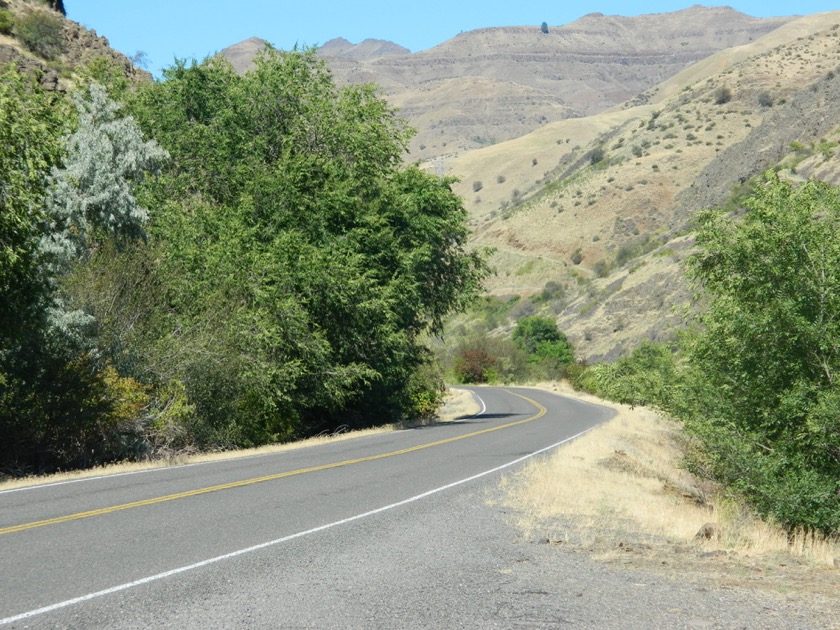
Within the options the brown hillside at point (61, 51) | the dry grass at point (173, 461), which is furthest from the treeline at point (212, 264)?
the brown hillside at point (61, 51)

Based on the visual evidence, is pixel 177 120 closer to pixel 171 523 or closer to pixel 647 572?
pixel 171 523

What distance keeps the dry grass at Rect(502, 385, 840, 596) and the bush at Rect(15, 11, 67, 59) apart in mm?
41275

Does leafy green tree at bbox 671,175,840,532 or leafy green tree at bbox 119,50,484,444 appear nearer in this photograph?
leafy green tree at bbox 671,175,840,532

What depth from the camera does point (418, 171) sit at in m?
34.8

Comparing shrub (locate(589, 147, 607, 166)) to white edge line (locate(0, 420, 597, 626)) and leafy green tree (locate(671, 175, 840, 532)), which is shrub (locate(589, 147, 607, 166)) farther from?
white edge line (locate(0, 420, 597, 626))

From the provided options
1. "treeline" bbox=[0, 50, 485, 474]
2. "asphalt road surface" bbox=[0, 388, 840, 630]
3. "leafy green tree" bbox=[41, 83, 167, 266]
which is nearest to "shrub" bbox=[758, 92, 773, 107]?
"treeline" bbox=[0, 50, 485, 474]

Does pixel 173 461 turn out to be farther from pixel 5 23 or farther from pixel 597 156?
pixel 597 156

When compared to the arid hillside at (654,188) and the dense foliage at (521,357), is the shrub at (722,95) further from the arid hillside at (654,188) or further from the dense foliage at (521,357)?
the dense foliage at (521,357)

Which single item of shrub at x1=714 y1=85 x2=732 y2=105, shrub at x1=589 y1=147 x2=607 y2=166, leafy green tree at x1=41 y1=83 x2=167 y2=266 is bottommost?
leafy green tree at x1=41 y1=83 x2=167 y2=266

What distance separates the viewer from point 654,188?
110 meters

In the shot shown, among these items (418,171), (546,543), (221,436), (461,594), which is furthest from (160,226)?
(461,594)

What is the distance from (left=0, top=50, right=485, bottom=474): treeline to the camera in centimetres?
1886

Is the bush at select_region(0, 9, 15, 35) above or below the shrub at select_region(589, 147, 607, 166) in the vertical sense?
below

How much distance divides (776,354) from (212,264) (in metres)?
14.8
